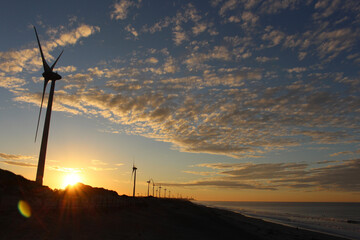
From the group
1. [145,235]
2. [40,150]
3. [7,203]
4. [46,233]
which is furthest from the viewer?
[40,150]

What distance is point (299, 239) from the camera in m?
42.3

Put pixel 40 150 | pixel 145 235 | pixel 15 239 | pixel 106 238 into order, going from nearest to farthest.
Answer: pixel 15 239
pixel 106 238
pixel 145 235
pixel 40 150

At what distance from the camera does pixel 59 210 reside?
98.3 ft

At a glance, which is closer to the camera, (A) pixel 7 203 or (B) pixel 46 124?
(A) pixel 7 203

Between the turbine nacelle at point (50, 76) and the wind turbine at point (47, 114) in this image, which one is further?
the turbine nacelle at point (50, 76)

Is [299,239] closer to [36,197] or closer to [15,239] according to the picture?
[15,239]

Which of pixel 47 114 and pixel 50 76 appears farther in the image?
pixel 50 76

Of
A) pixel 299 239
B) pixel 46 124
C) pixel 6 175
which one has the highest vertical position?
pixel 46 124

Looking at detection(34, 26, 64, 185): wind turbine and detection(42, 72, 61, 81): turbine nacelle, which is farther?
detection(42, 72, 61, 81): turbine nacelle

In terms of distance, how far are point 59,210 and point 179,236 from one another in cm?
1440

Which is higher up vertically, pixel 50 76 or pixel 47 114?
pixel 50 76

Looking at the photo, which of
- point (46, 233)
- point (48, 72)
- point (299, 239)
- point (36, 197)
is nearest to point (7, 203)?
point (36, 197)

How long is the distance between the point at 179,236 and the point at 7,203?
23339 millimetres

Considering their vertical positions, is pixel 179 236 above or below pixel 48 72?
below
